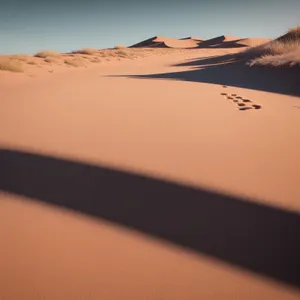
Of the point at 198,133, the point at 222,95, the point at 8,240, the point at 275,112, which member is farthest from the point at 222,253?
the point at 222,95

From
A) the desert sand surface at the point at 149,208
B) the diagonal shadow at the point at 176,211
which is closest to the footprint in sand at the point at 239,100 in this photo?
the desert sand surface at the point at 149,208

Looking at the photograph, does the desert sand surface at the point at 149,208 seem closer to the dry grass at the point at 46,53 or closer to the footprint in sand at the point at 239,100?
the footprint in sand at the point at 239,100

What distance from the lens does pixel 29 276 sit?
110cm

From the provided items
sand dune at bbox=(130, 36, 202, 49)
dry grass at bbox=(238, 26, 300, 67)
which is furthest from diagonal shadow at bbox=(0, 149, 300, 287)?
sand dune at bbox=(130, 36, 202, 49)

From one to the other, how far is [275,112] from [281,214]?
2.35m

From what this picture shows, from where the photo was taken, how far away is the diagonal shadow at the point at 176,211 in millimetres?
1244

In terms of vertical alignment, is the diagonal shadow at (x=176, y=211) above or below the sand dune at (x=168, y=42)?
below

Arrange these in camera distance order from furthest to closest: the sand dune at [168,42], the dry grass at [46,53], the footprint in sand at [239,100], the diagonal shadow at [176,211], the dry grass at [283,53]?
the sand dune at [168,42], the dry grass at [46,53], the dry grass at [283,53], the footprint in sand at [239,100], the diagonal shadow at [176,211]

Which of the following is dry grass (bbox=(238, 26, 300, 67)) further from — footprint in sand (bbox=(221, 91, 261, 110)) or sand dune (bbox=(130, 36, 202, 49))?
sand dune (bbox=(130, 36, 202, 49))

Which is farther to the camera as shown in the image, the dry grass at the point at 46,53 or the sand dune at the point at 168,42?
the sand dune at the point at 168,42

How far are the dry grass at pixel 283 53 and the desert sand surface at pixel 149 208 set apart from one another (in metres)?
4.21

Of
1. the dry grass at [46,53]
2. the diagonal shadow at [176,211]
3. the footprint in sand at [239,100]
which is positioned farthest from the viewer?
the dry grass at [46,53]

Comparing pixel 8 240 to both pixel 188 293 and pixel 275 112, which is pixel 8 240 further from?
pixel 275 112

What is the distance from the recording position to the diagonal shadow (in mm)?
1244
